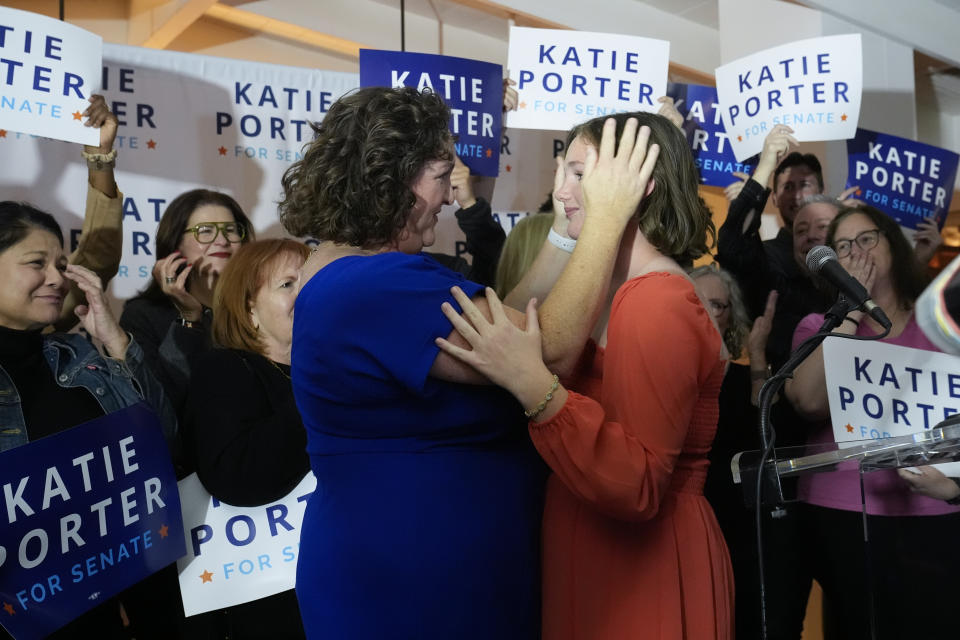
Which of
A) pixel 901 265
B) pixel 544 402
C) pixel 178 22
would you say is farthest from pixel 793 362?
pixel 178 22

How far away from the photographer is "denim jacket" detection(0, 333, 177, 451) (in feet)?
7.18

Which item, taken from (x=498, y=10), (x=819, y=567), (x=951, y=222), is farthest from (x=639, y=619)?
(x=951, y=222)

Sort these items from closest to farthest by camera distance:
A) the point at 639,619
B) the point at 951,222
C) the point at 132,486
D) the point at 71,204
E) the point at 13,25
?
the point at 639,619, the point at 132,486, the point at 13,25, the point at 71,204, the point at 951,222

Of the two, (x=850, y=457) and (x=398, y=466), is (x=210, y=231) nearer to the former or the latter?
(x=398, y=466)

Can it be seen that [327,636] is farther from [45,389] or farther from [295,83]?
[295,83]

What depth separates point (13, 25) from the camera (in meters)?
2.74

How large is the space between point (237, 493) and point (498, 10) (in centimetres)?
502

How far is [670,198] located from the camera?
5.17 feet

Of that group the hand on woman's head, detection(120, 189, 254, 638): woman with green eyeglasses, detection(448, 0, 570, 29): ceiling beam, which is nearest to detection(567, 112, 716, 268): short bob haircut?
the hand on woman's head

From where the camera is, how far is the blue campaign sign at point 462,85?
3242 millimetres

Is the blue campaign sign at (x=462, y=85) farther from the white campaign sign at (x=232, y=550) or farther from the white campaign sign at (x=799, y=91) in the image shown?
the white campaign sign at (x=232, y=550)

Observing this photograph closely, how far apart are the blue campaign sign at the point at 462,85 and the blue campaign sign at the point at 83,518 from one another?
1.61m

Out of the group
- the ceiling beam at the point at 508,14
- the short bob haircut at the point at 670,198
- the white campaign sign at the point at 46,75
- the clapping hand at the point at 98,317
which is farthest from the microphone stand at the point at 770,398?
the ceiling beam at the point at 508,14

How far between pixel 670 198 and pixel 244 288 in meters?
1.30
